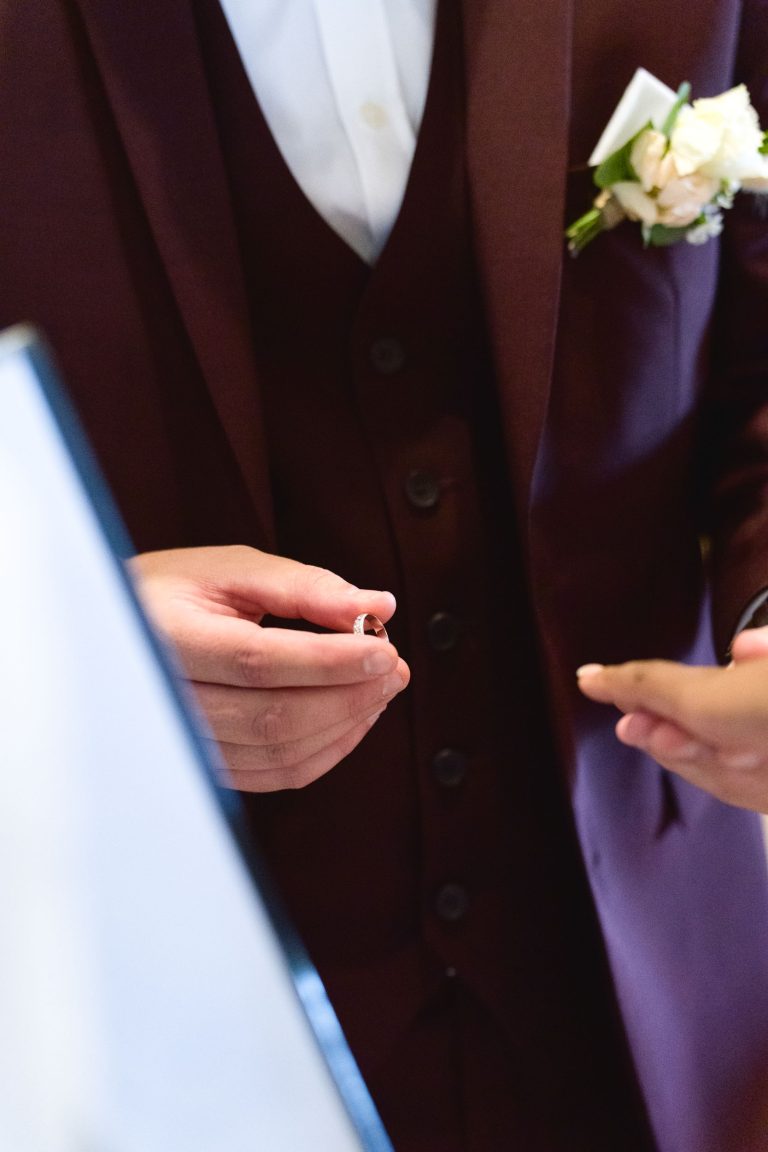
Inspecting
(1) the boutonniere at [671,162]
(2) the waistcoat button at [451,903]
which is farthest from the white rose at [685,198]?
(2) the waistcoat button at [451,903]

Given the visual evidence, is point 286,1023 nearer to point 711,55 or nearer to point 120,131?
point 120,131

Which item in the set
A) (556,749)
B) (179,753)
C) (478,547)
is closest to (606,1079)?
(556,749)

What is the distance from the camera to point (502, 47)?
55cm

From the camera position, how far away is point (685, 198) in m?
0.55

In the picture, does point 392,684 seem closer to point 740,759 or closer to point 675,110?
point 740,759

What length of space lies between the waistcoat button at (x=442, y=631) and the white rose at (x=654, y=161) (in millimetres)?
324

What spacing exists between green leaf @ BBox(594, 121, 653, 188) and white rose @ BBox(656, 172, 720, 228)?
0.03 metres

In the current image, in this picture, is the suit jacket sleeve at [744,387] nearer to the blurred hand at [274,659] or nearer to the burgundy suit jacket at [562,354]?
the burgundy suit jacket at [562,354]

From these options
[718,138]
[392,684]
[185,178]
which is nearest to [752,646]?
[392,684]

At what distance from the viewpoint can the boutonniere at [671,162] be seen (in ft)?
1.77

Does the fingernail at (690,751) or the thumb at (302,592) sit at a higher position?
the thumb at (302,592)

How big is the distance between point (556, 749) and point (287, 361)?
1.15ft

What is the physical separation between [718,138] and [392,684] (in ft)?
1.32

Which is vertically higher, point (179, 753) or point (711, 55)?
point (711, 55)
